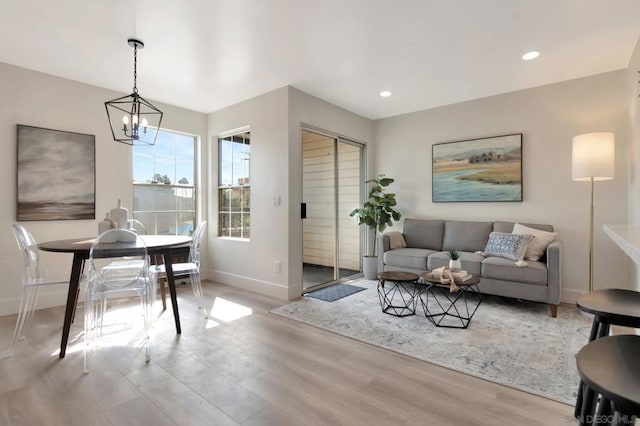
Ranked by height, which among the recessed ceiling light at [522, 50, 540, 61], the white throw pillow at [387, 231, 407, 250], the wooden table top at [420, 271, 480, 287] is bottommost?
the wooden table top at [420, 271, 480, 287]

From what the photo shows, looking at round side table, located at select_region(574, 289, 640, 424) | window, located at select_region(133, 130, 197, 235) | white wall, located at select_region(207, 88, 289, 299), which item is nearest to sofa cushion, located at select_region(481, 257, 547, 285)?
round side table, located at select_region(574, 289, 640, 424)

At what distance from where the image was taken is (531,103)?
3.92 m

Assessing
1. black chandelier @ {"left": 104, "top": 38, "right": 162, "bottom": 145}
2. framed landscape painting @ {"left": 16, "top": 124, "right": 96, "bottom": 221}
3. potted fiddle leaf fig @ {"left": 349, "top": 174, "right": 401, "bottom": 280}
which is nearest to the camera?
black chandelier @ {"left": 104, "top": 38, "right": 162, "bottom": 145}

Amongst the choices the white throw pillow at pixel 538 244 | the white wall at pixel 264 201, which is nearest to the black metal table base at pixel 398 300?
the white wall at pixel 264 201

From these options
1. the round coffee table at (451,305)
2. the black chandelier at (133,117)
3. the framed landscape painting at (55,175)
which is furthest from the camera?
the framed landscape painting at (55,175)

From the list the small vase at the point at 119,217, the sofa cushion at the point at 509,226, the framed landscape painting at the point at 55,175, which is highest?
the framed landscape painting at the point at 55,175

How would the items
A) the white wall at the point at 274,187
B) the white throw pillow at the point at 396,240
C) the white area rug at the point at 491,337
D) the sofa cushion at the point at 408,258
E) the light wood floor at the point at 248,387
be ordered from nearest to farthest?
1. the light wood floor at the point at 248,387
2. the white area rug at the point at 491,337
3. the white wall at the point at 274,187
4. the sofa cushion at the point at 408,258
5. the white throw pillow at the point at 396,240

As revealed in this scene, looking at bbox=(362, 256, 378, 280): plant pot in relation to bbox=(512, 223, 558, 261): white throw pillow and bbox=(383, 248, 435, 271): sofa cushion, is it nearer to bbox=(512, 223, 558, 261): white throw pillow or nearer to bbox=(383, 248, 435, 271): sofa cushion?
bbox=(383, 248, 435, 271): sofa cushion

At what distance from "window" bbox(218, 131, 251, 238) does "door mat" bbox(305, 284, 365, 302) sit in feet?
4.08

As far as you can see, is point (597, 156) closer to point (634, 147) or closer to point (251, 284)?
point (634, 147)

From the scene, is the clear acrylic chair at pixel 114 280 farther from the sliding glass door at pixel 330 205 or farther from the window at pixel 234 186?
the sliding glass door at pixel 330 205

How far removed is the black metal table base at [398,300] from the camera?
3.33m

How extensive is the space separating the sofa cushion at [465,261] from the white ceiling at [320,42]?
2.07 metres

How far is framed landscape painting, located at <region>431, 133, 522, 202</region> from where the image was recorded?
4066 millimetres
